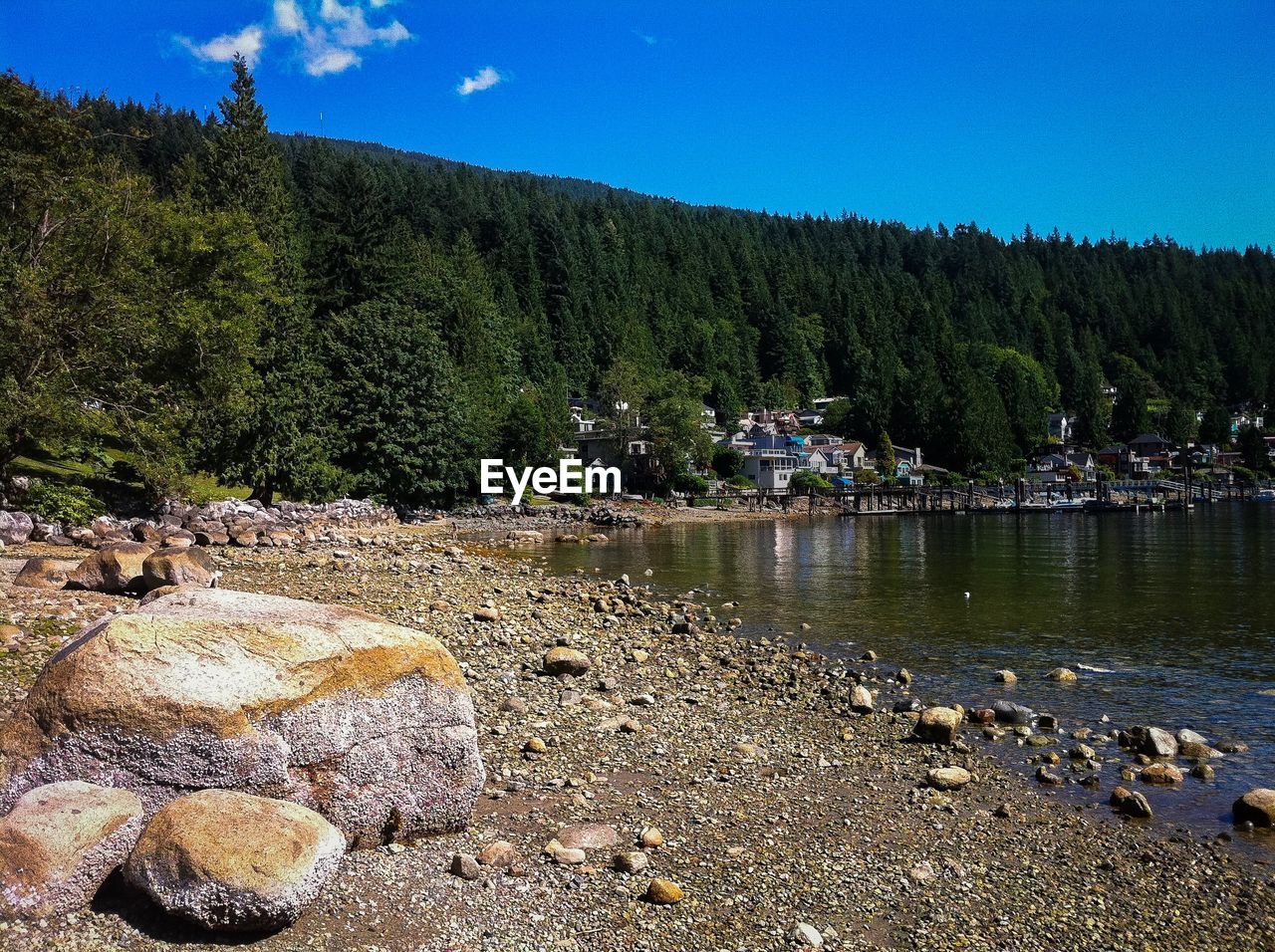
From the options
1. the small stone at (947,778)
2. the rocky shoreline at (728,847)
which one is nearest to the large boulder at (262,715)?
the rocky shoreline at (728,847)

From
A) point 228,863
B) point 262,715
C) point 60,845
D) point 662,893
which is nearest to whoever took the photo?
point 228,863

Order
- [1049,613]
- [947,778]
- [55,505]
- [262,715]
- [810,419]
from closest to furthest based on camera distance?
1. [262,715]
2. [947,778]
3. [1049,613]
4. [55,505]
5. [810,419]

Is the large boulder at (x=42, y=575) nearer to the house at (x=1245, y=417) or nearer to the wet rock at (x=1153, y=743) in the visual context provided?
the wet rock at (x=1153, y=743)

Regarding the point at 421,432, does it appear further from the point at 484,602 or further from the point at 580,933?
the point at 580,933

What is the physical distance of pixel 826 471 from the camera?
125 meters

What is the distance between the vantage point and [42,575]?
51.6ft

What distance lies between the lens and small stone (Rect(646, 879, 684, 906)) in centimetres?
679

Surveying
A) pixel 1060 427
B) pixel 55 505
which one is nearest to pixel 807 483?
pixel 1060 427

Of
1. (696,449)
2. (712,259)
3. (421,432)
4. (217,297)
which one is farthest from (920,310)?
(217,297)

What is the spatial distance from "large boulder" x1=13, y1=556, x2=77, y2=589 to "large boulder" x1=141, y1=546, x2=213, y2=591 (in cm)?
175

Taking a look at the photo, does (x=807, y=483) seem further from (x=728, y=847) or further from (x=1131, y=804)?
(x=728, y=847)

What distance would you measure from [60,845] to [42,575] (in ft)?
41.6

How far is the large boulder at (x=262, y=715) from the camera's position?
6.15m

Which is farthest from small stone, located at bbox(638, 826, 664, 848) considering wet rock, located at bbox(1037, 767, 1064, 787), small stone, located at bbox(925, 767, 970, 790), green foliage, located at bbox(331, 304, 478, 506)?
green foliage, located at bbox(331, 304, 478, 506)
